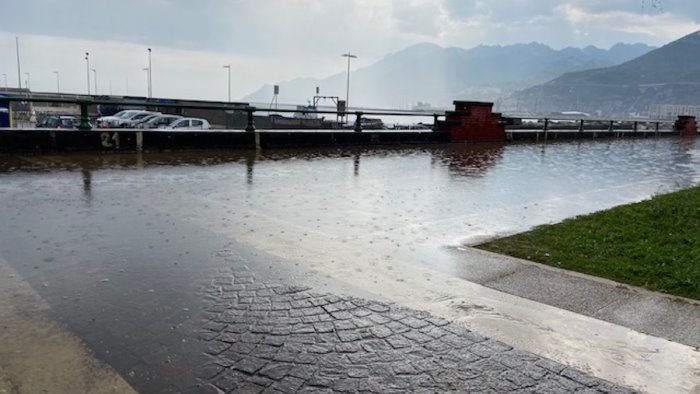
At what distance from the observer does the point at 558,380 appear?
11.3 feet

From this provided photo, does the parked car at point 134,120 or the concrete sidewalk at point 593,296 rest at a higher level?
the parked car at point 134,120

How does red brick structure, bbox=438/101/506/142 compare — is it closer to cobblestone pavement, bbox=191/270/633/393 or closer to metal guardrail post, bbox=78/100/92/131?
metal guardrail post, bbox=78/100/92/131

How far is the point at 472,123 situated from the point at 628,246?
18.0 metres

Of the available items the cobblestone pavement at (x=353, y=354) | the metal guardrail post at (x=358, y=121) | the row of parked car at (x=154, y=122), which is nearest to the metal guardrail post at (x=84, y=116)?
the metal guardrail post at (x=358, y=121)

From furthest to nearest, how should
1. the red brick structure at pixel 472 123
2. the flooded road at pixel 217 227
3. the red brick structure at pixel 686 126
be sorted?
1. the red brick structure at pixel 686 126
2. the red brick structure at pixel 472 123
3. the flooded road at pixel 217 227

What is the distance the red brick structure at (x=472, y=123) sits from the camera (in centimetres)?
2355

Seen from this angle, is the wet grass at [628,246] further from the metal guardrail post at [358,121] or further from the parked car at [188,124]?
the parked car at [188,124]

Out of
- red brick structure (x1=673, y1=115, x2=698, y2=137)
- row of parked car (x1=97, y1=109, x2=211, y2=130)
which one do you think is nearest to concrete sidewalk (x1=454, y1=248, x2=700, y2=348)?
row of parked car (x1=97, y1=109, x2=211, y2=130)

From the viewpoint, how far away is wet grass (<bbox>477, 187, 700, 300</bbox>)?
541 centimetres

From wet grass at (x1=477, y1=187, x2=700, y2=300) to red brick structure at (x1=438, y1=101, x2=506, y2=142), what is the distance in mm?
15272

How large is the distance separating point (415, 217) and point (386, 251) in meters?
1.92

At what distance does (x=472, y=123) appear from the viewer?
78.4 feet

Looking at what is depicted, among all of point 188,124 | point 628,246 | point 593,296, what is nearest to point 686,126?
point 188,124

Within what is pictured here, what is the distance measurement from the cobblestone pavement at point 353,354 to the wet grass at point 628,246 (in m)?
2.19
